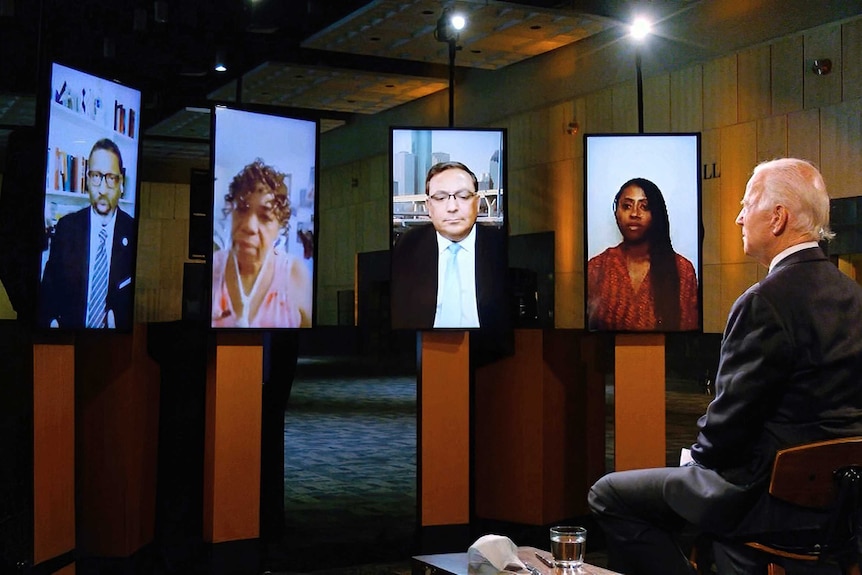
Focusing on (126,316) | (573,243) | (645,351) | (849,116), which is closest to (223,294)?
(126,316)

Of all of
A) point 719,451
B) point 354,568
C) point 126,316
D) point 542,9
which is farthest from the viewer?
point 542,9

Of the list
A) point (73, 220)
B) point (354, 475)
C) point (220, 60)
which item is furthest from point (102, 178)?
point (220, 60)

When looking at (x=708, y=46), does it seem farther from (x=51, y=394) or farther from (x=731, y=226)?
(x=51, y=394)

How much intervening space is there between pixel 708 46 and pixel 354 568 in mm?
9823

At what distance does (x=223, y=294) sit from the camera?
370 cm

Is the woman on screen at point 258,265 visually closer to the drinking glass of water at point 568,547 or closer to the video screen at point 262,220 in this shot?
the video screen at point 262,220

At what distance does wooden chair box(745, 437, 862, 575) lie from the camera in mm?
1949

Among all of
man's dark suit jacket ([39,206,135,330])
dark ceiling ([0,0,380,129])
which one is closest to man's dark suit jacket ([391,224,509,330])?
man's dark suit jacket ([39,206,135,330])

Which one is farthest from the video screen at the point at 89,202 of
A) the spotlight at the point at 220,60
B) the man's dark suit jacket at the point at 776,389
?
the spotlight at the point at 220,60

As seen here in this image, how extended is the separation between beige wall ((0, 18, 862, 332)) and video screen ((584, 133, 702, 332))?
542 cm

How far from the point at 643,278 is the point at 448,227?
95 centimetres

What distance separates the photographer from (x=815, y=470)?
1970mm

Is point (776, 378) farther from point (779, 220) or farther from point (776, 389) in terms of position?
point (779, 220)

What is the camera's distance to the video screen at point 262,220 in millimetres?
3693
